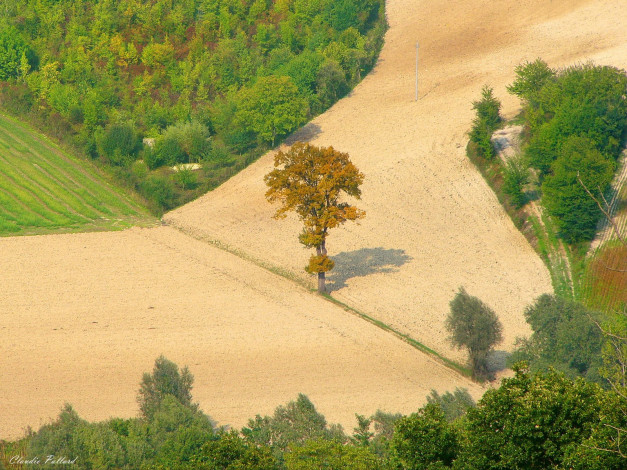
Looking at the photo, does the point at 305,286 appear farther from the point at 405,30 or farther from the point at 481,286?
the point at 405,30

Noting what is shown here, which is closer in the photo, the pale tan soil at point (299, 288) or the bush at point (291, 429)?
the bush at point (291, 429)

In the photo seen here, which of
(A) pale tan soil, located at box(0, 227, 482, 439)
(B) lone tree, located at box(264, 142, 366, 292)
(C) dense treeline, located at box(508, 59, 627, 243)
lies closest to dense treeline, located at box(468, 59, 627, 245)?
(C) dense treeline, located at box(508, 59, 627, 243)

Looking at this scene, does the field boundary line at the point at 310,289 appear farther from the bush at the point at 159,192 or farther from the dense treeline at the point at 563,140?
the dense treeline at the point at 563,140

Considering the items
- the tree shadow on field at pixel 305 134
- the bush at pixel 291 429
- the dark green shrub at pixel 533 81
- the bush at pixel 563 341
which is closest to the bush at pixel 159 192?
the tree shadow on field at pixel 305 134

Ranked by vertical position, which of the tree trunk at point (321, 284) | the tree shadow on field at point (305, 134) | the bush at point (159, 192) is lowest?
the tree trunk at point (321, 284)

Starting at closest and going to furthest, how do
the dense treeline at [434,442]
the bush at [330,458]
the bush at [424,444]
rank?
1. the dense treeline at [434,442]
2. the bush at [424,444]
3. the bush at [330,458]

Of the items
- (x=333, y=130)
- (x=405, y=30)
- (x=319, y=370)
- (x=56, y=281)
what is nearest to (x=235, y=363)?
(x=319, y=370)
